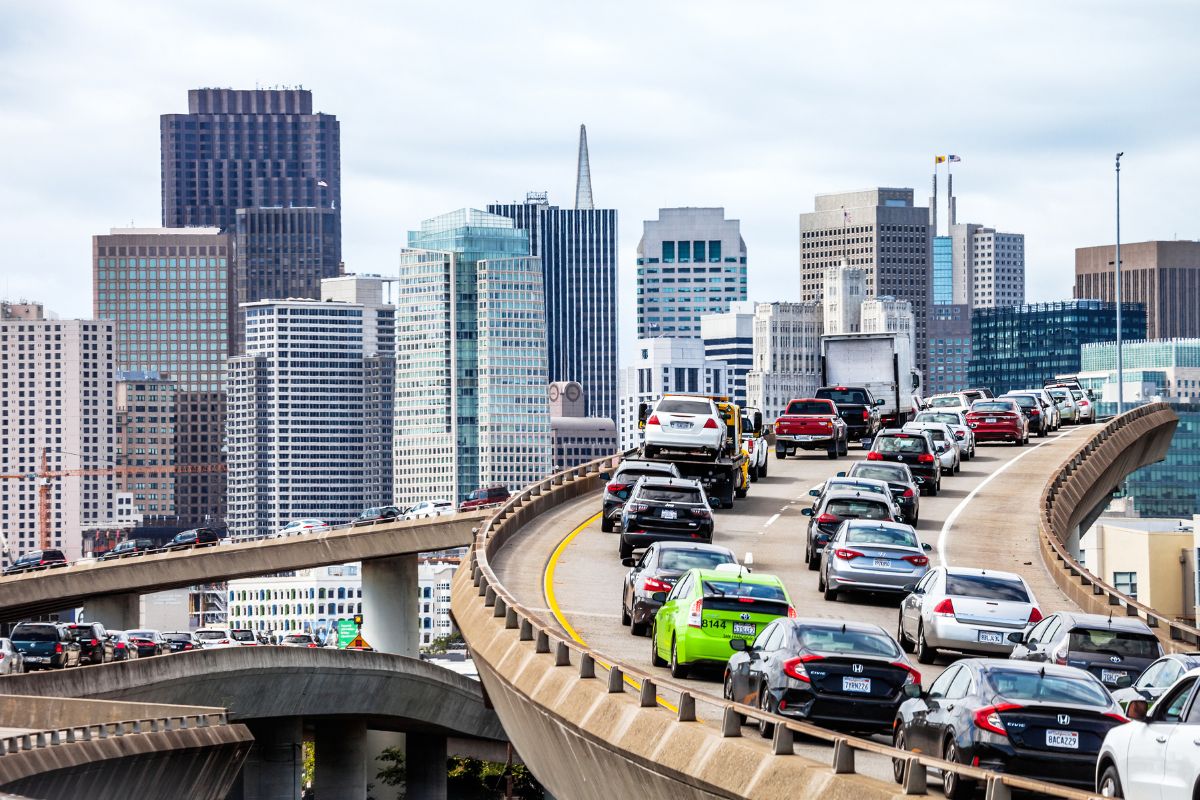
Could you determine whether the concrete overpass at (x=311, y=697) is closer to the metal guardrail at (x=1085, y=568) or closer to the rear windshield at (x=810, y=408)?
the rear windshield at (x=810, y=408)

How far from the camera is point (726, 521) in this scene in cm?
4916

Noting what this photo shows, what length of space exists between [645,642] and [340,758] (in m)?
46.9

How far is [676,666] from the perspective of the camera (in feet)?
85.5

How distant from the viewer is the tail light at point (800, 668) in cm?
2067

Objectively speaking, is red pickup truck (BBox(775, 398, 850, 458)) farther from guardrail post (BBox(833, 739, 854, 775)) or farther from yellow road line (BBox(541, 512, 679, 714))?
guardrail post (BBox(833, 739, 854, 775))

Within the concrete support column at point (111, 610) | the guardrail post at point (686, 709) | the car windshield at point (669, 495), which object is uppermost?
the car windshield at point (669, 495)

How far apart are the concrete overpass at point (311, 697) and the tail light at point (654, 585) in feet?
94.6

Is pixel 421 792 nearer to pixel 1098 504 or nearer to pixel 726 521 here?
pixel 1098 504

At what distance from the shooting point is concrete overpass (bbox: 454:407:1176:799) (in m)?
19.3

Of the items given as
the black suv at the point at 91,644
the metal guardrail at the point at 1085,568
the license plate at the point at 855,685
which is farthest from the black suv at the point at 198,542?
the license plate at the point at 855,685

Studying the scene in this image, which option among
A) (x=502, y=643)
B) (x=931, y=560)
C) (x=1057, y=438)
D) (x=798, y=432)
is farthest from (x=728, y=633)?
(x=1057, y=438)

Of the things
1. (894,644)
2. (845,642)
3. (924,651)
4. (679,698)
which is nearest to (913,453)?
(924,651)

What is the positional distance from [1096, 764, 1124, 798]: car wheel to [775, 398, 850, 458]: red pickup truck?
165 ft

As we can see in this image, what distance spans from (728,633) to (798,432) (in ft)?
138
